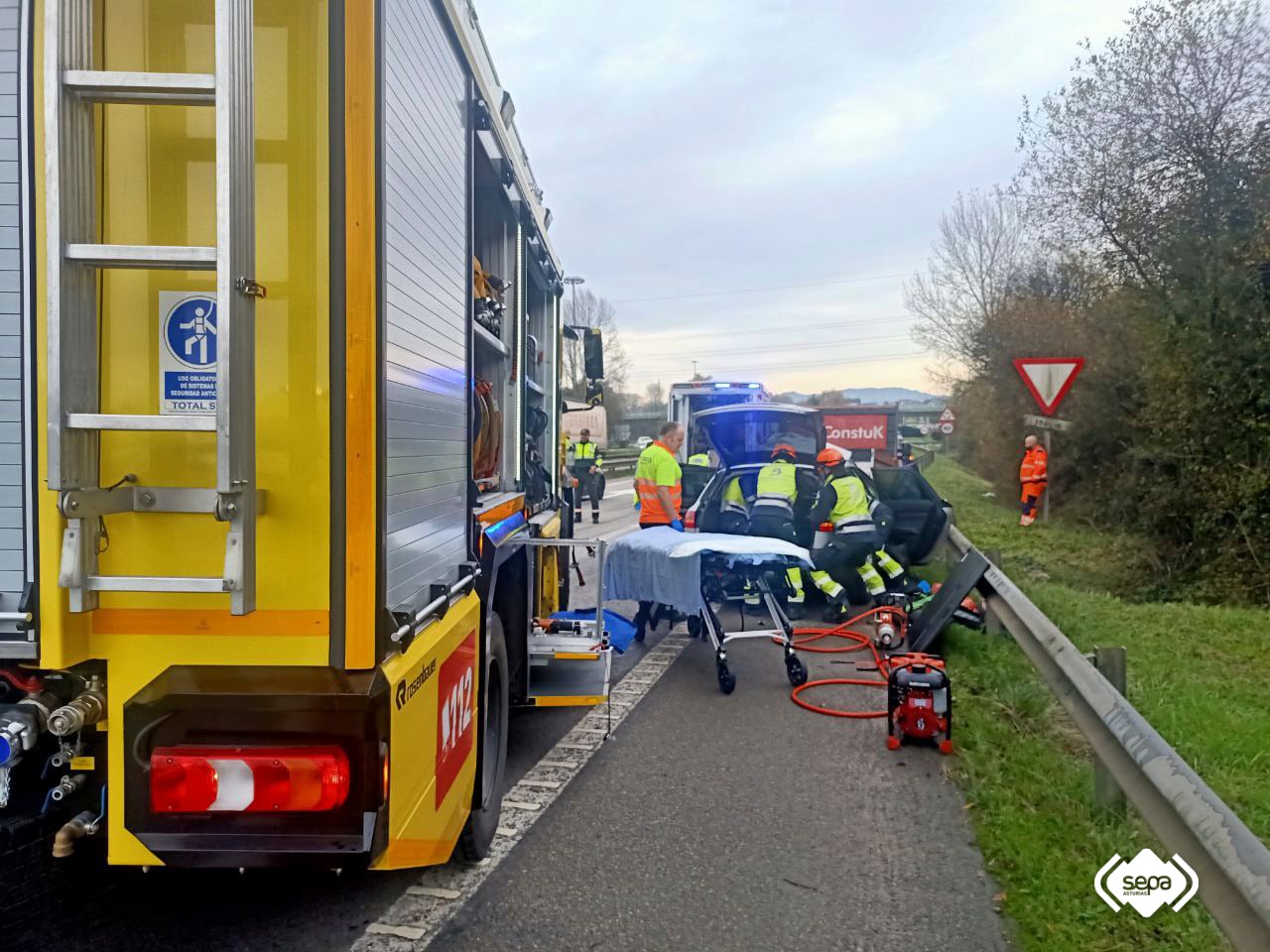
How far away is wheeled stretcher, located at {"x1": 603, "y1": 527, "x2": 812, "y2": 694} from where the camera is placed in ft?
20.9

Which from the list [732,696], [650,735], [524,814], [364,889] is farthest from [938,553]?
[364,889]

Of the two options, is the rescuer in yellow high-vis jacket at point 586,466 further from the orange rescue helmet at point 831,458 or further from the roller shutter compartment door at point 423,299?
the roller shutter compartment door at point 423,299

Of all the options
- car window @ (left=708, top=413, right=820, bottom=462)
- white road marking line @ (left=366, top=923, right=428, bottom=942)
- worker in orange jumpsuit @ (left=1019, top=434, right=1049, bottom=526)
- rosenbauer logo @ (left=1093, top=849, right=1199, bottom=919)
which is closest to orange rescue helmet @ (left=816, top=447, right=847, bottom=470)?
car window @ (left=708, top=413, right=820, bottom=462)

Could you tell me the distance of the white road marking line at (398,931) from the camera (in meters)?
3.13

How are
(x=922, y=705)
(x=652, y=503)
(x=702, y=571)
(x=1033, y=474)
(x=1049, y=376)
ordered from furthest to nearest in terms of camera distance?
A: (x=1033, y=474) < (x=1049, y=376) < (x=652, y=503) < (x=702, y=571) < (x=922, y=705)

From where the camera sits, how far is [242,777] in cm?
221

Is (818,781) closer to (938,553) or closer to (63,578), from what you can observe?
(63,578)

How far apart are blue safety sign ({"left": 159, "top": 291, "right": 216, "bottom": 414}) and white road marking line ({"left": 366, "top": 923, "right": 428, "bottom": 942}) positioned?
195 cm

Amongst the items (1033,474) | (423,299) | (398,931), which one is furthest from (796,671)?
(1033,474)

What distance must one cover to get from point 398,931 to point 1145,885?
264cm

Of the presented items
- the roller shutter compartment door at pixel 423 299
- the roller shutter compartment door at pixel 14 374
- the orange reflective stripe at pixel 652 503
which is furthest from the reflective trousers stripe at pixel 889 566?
the roller shutter compartment door at pixel 14 374

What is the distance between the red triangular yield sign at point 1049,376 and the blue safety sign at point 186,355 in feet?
31.6

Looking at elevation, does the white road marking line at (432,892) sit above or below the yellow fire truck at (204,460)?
below

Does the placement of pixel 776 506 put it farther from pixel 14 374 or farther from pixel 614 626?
pixel 14 374
